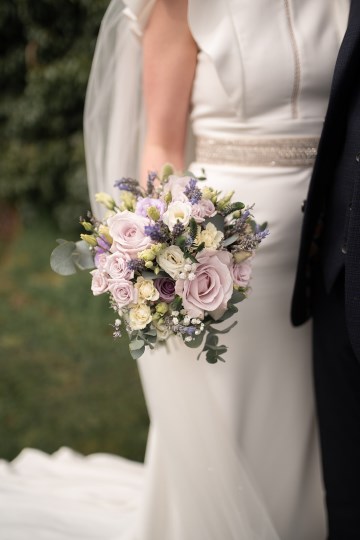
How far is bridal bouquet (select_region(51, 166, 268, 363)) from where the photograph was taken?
1.42 meters

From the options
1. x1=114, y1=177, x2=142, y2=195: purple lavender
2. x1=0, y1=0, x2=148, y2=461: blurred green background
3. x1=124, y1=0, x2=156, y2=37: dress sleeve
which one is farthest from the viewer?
x1=0, y1=0, x2=148, y2=461: blurred green background

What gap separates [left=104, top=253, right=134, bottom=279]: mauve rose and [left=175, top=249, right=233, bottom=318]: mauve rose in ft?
0.38

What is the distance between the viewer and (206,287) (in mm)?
1439

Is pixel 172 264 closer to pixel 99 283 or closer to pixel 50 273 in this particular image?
pixel 99 283

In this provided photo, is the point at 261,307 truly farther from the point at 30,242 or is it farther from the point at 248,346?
the point at 30,242

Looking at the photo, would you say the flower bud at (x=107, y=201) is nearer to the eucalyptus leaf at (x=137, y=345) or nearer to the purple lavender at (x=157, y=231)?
the purple lavender at (x=157, y=231)

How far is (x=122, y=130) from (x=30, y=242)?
132 inches

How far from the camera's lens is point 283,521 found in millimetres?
2115

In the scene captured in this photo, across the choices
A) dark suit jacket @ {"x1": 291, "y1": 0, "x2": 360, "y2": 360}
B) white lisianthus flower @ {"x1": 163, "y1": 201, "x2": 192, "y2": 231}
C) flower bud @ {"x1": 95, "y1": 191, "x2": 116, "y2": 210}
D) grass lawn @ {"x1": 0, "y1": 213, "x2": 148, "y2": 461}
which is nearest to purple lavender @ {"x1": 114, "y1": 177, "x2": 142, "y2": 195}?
flower bud @ {"x1": 95, "y1": 191, "x2": 116, "y2": 210}

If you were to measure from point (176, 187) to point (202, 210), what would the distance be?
0.34 ft

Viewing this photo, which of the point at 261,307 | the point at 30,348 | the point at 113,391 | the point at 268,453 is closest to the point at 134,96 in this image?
the point at 261,307

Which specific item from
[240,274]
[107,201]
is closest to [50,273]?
[107,201]

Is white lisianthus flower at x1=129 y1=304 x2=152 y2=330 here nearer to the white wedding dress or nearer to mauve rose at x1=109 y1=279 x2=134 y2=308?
mauve rose at x1=109 y1=279 x2=134 y2=308

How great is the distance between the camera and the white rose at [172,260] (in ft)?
4.64
